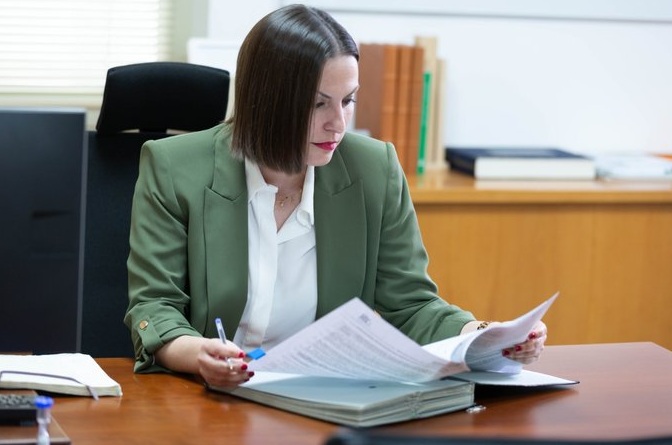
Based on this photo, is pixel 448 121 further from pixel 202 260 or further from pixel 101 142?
pixel 202 260

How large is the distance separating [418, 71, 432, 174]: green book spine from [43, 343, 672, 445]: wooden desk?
5.38 feet

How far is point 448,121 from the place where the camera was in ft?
12.4

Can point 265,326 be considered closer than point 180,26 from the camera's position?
Yes

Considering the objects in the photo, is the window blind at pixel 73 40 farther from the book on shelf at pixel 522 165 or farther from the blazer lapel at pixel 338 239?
the blazer lapel at pixel 338 239

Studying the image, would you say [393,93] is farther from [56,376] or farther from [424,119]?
[56,376]

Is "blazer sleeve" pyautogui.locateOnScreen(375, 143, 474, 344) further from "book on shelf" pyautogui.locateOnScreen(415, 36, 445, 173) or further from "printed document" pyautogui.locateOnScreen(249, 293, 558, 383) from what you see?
"book on shelf" pyautogui.locateOnScreen(415, 36, 445, 173)

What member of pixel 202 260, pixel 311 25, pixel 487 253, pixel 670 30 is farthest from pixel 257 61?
pixel 670 30

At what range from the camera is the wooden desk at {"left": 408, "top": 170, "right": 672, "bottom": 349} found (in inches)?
133

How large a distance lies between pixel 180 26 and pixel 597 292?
1.44 meters

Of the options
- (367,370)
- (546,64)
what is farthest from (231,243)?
(546,64)

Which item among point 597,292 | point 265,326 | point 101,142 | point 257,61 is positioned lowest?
point 597,292

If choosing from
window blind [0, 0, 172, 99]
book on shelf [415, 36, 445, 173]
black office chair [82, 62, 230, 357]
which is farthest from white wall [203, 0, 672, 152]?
black office chair [82, 62, 230, 357]

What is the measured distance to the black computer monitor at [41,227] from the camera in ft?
4.53

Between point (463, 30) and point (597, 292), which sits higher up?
point (463, 30)
